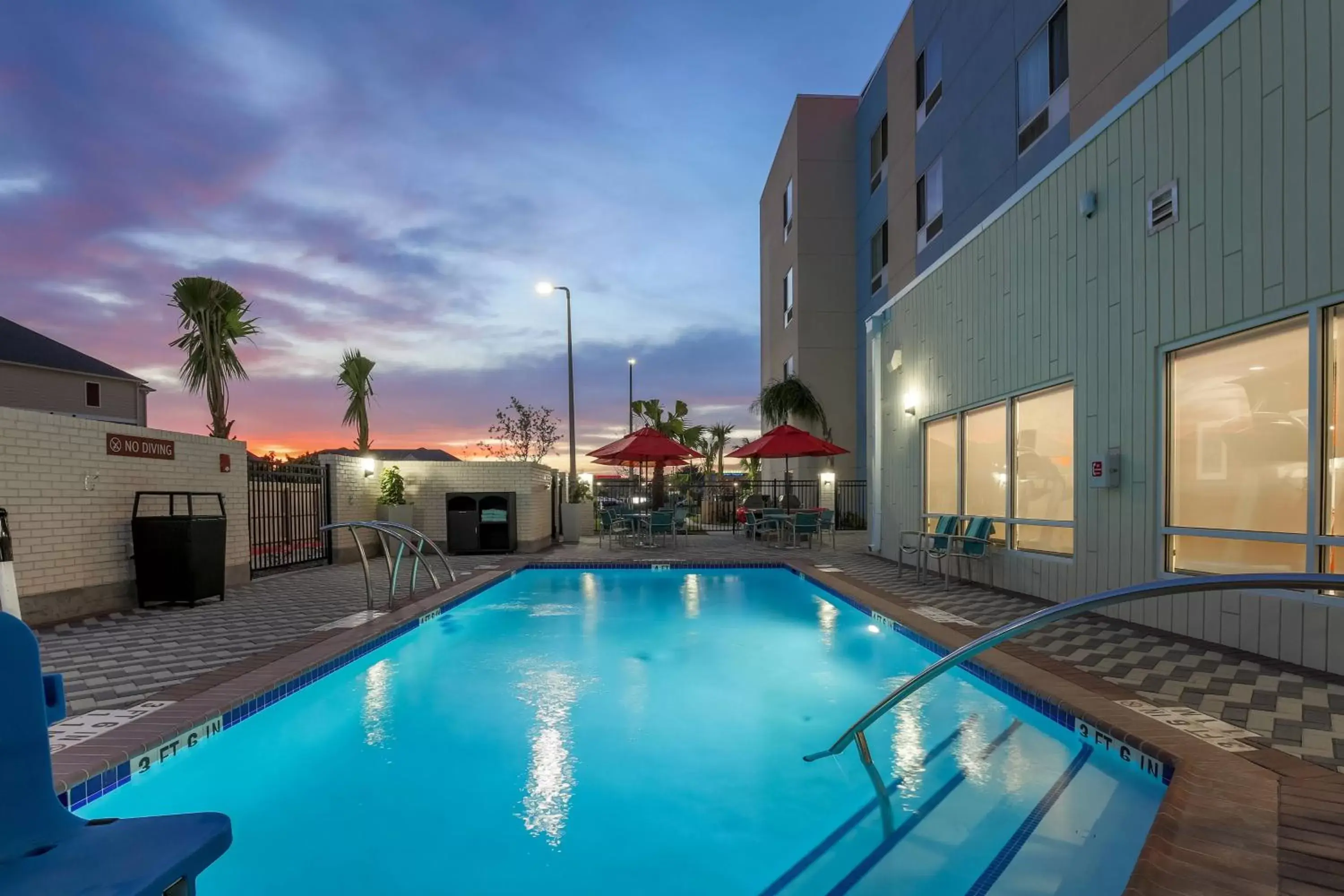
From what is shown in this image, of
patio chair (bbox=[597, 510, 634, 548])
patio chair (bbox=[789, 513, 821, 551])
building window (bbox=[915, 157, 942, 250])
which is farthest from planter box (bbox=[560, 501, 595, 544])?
building window (bbox=[915, 157, 942, 250])

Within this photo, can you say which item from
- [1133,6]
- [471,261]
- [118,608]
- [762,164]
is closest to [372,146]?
[471,261]

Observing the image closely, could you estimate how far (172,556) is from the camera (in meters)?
6.36

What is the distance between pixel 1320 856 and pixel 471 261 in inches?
807

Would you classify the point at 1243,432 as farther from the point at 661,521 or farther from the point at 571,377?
the point at 571,377

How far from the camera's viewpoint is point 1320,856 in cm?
195

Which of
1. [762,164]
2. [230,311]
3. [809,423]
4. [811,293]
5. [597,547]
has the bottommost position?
[597,547]

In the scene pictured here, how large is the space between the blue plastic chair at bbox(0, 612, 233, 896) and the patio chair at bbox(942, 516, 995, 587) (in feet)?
23.1

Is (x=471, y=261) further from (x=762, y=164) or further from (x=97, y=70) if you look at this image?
(x=762, y=164)

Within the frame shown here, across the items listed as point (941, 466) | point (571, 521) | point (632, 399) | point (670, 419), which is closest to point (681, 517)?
point (571, 521)

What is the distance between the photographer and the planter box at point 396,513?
11219mm

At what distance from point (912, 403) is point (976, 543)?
300cm

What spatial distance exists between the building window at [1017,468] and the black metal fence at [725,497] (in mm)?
7071

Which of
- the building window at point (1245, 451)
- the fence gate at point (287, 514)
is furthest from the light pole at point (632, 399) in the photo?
the building window at point (1245, 451)

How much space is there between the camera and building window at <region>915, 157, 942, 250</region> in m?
12.6
